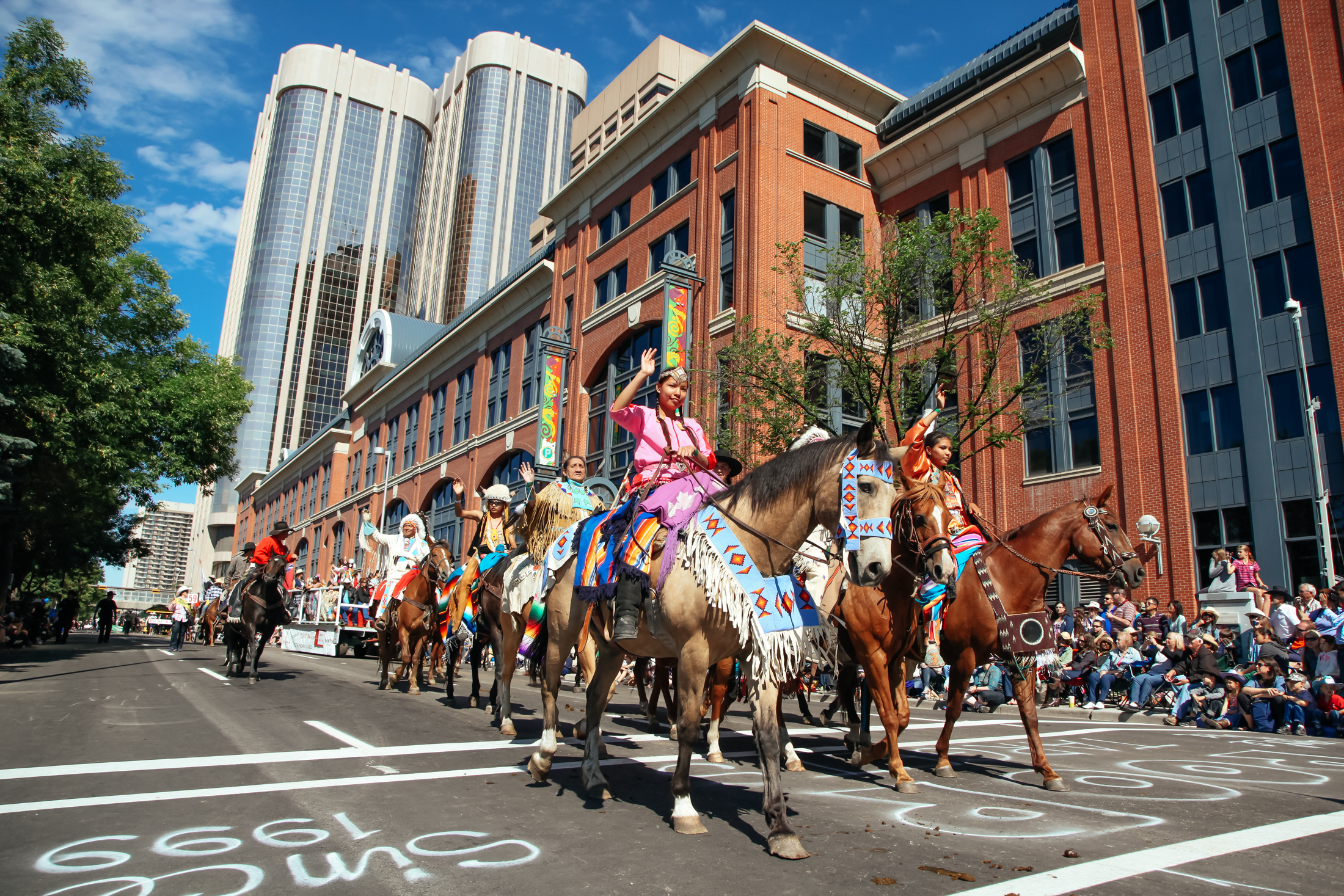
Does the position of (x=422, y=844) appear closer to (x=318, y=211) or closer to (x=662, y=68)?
(x=662, y=68)

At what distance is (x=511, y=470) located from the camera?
43.3m

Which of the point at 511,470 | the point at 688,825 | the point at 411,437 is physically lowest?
the point at 688,825

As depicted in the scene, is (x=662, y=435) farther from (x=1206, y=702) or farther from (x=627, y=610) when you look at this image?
(x=1206, y=702)

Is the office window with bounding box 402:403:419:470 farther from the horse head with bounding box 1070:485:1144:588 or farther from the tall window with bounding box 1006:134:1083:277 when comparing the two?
the horse head with bounding box 1070:485:1144:588

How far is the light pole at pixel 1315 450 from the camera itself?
742 inches

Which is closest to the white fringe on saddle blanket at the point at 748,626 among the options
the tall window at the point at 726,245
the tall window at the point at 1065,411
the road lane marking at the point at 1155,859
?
the road lane marking at the point at 1155,859

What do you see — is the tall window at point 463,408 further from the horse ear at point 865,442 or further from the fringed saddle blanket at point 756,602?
the horse ear at point 865,442

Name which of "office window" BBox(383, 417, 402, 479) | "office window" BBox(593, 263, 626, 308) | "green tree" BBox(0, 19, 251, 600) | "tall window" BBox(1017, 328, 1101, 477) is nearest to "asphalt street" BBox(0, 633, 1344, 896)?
"green tree" BBox(0, 19, 251, 600)

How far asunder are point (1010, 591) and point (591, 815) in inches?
188

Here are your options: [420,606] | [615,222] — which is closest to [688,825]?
[420,606]

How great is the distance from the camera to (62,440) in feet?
67.3

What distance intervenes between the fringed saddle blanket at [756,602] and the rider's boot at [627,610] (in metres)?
0.45

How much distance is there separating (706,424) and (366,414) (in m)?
50.1

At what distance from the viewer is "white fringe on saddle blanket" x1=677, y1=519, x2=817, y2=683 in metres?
4.90
